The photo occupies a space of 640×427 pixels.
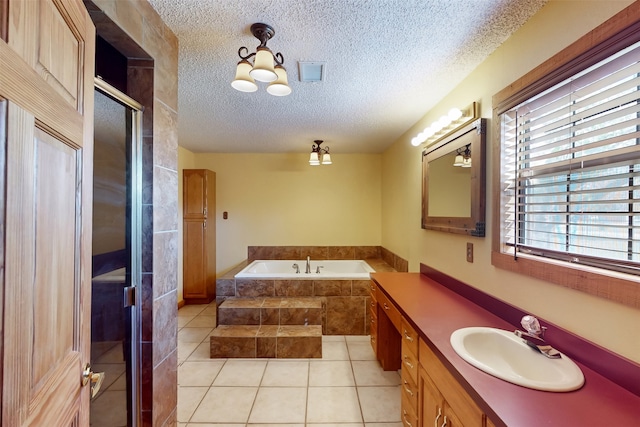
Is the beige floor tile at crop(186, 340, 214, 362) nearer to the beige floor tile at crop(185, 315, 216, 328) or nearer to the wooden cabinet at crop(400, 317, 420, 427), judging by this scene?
the beige floor tile at crop(185, 315, 216, 328)

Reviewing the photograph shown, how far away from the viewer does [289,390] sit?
215 cm

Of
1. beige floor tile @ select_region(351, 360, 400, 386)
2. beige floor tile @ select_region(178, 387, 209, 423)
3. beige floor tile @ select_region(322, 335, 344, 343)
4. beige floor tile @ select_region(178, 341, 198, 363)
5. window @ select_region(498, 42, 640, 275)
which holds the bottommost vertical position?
beige floor tile @ select_region(178, 387, 209, 423)

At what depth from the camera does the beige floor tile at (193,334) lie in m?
2.99

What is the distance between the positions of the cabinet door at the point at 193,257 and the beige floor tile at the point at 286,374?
198 cm

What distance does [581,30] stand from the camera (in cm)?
105

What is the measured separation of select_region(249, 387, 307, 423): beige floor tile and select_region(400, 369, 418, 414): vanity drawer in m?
0.76

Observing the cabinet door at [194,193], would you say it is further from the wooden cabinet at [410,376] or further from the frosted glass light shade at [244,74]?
the wooden cabinet at [410,376]

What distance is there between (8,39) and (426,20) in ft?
5.04

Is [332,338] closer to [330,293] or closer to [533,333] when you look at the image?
[330,293]

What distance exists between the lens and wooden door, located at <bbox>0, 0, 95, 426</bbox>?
0.51 m

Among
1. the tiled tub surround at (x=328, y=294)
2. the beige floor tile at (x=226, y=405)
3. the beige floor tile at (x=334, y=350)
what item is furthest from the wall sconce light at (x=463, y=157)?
the beige floor tile at (x=226, y=405)

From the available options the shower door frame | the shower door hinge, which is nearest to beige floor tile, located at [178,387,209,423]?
the shower door frame

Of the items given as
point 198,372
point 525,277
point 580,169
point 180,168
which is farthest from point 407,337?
point 180,168

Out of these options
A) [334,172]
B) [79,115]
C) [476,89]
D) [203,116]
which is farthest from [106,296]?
[334,172]
